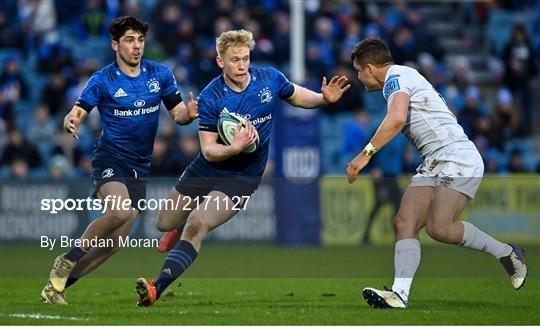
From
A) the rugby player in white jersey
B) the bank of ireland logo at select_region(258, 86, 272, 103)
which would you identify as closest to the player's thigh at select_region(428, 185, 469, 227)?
the rugby player in white jersey

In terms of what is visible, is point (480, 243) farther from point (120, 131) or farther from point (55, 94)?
point (55, 94)

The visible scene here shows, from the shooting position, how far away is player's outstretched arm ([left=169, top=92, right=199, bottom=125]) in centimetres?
1238

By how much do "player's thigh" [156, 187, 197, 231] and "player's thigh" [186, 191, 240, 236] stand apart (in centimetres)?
50

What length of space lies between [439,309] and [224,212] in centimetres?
205

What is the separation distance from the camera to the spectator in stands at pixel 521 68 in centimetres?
2719

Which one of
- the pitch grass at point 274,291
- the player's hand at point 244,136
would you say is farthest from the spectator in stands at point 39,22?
the player's hand at point 244,136

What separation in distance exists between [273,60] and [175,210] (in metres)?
13.6

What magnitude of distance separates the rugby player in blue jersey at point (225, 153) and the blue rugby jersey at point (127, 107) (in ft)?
1.73

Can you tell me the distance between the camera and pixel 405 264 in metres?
11.5

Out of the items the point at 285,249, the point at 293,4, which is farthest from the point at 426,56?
the point at 285,249

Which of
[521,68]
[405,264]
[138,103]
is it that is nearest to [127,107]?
[138,103]

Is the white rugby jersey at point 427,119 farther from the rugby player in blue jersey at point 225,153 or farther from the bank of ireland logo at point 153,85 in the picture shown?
the bank of ireland logo at point 153,85

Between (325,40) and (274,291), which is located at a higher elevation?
(325,40)

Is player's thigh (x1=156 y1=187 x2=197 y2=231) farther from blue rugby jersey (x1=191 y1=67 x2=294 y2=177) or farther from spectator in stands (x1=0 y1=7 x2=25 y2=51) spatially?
spectator in stands (x1=0 y1=7 x2=25 y2=51)
